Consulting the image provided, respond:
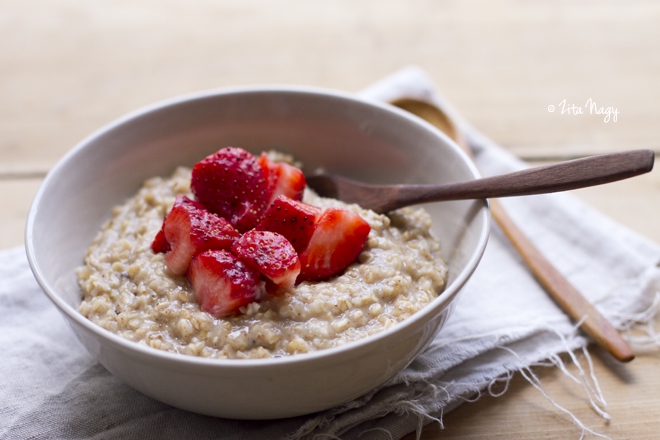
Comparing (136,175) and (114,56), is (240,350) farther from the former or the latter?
(114,56)

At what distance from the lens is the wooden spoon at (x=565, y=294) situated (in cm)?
195

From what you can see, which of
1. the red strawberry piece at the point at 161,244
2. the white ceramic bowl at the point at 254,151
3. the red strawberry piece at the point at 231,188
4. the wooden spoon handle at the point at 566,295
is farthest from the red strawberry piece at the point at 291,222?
the wooden spoon handle at the point at 566,295

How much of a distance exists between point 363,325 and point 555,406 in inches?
24.9

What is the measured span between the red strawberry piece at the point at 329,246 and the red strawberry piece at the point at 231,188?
0.23 metres

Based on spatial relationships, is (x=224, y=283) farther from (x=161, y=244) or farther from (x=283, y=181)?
(x=283, y=181)

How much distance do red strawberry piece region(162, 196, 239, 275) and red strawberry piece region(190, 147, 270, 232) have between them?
3.9 inches

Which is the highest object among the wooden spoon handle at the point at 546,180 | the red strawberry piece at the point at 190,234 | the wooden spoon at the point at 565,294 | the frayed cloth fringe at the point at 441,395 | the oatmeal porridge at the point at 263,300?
the wooden spoon handle at the point at 546,180

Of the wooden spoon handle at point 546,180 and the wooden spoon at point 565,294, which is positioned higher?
the wooden spoon handle at point 546,180

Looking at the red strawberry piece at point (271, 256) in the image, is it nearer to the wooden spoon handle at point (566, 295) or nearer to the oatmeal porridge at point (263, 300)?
the oatmeal porridge at point (263, 300)

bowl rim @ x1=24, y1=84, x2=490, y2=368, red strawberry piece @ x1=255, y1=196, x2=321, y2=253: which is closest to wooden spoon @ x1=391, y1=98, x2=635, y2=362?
bowl rim @ x1=24, y1=84, x2=490, y2=368

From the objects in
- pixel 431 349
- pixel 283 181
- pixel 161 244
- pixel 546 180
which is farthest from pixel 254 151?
pixel 546 180

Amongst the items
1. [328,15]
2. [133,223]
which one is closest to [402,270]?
[133,223]

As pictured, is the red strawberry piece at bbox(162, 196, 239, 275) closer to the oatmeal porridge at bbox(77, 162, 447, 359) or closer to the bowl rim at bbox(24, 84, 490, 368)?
the oatmeal porridge at bbox(77, 162, 447, 359)

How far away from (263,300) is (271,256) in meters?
0.13
